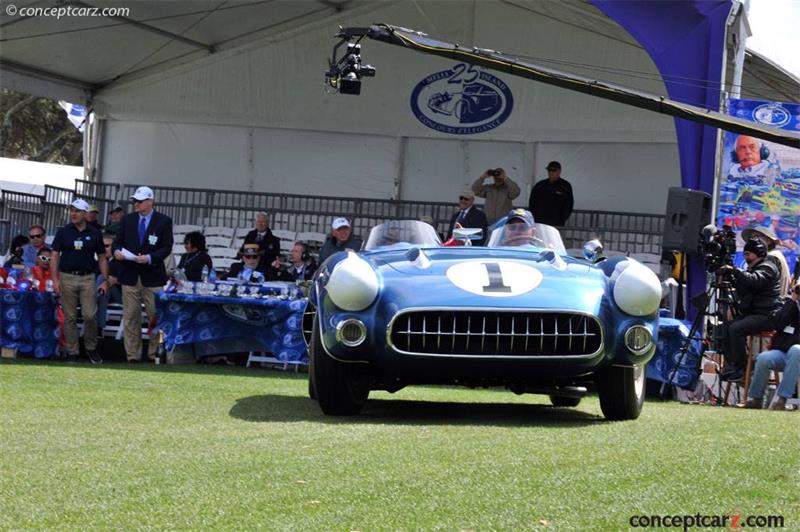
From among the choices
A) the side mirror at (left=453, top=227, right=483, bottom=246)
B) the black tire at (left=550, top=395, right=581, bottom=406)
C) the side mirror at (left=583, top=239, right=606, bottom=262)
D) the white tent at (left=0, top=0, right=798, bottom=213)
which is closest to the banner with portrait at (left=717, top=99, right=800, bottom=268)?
the white tent at (left=0, top=0, right=798, bottom=213)

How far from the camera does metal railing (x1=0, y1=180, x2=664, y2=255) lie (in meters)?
20.2

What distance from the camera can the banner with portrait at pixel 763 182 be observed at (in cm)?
1413

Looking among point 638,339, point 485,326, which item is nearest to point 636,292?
point 638,339

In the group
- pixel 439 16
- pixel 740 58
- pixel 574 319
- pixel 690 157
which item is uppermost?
pixel 439 16

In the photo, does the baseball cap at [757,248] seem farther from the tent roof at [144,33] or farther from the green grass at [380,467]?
the tent roof at [144,33]

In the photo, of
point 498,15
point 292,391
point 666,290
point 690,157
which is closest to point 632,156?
point 498,15

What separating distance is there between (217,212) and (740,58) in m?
10.4

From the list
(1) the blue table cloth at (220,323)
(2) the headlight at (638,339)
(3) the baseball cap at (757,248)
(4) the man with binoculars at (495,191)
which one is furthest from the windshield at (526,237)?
(4) the man with binoculars at (495,191)

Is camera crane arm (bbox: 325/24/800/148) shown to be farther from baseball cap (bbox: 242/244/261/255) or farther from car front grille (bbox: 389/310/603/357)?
car front grille (bbox: 389/310/603/357)

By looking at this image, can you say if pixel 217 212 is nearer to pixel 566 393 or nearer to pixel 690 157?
pixel 690 157

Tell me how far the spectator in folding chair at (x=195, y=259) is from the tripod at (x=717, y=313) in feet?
21.5

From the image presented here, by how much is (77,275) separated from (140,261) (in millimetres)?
1063

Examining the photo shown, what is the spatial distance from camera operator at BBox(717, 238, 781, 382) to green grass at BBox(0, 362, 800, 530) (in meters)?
3.44

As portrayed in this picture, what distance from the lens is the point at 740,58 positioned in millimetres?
14320
